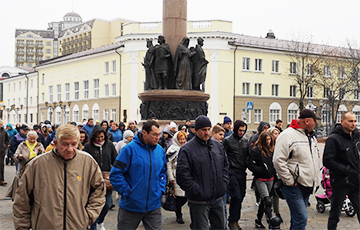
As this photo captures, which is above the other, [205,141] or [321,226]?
[205,141]

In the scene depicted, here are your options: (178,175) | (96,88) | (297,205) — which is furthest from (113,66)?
(178,175)

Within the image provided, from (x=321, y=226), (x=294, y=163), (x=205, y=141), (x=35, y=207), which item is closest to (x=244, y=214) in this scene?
(x=321, y=226)

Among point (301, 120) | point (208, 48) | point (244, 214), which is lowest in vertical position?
point (244, 214)

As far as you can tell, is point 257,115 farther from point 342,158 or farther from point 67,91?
point 342,158

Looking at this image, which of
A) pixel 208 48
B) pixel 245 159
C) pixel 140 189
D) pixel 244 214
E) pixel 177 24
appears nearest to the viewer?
pixel 140 189

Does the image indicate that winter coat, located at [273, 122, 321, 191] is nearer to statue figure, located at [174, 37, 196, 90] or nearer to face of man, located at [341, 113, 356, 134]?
face of man, located at [341, 113, 356, 134]

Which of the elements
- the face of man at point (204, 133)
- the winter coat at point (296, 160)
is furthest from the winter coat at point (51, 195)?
the winter coat at point (296, 160)

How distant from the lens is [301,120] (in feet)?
20.4

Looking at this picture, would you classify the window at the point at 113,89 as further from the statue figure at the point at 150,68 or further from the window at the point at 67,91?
the statue figure at the point at 150,68

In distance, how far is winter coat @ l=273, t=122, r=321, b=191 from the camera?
6023 mm

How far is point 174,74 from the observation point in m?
13.9

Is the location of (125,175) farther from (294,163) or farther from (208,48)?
(208,48)

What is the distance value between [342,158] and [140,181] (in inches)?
120

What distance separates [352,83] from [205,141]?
46.4 m
